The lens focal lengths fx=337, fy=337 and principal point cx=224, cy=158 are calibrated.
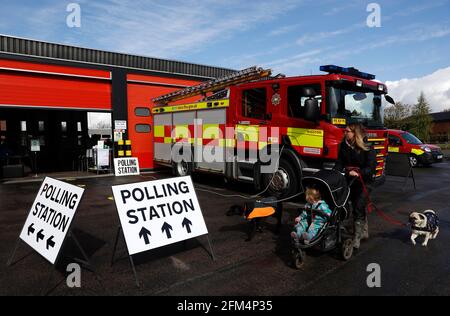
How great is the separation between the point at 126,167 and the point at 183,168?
116 inches

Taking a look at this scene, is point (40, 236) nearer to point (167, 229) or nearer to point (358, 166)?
point (167, 229)

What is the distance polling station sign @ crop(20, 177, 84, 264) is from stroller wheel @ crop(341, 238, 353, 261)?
10.6ft

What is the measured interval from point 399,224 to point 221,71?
44.4 ft

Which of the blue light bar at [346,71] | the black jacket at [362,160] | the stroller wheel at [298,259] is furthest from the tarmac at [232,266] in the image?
the blue light bar at [346,71]

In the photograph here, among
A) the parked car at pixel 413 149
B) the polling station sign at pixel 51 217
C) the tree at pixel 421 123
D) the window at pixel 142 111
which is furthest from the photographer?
the tree at pixel 421 123

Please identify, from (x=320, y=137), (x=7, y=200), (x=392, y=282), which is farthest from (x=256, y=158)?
(x=7, y=200)

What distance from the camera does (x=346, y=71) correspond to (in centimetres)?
733

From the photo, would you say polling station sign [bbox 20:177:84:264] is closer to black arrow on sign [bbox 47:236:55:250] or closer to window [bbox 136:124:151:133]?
black arrow on sign [bbox 47:236:55:250]

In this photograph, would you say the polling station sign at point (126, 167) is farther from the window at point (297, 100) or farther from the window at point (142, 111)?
the window at point (297, 100)

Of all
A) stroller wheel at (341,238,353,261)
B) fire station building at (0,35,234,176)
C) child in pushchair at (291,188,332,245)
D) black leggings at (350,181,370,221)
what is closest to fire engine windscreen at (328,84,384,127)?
black leggings at (350,181,370,221)

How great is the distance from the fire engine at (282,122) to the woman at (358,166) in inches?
76.6

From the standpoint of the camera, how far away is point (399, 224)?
6.02 meters

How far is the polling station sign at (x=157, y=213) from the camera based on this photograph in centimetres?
379
